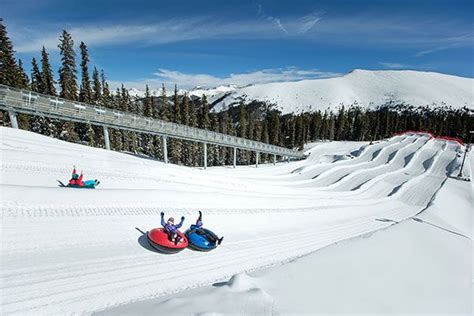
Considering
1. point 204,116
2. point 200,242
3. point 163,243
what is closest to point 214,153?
point 204,116

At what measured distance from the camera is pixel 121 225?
11.5 metres

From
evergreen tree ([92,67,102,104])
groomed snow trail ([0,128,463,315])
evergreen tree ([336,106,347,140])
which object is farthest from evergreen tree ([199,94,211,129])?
evergreen tree ([336,106,347,140])

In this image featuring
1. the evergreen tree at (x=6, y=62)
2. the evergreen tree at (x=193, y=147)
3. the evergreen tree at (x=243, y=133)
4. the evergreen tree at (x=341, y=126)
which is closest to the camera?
the evergreen tree at (x=6, y=62)

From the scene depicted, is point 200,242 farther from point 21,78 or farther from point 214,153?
point 214,153

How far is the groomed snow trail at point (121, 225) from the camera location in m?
7.80

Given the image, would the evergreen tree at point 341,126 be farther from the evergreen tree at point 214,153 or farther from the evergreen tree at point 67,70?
the evergreen tree at point 67,70

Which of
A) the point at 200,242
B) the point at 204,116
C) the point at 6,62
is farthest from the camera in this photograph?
the point at 204,116

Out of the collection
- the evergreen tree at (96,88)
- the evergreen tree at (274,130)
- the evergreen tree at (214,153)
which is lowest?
the evergreen tree at (214,153)

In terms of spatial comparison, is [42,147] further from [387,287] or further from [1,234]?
[387,287]

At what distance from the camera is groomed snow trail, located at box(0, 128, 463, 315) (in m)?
7.80

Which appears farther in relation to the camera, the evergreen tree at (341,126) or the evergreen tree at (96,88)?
the evergreen tree at (341,126)

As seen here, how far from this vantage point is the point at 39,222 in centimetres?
991

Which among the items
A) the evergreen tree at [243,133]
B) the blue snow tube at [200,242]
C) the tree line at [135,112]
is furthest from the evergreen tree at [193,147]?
the blue snow tube at [200,242]

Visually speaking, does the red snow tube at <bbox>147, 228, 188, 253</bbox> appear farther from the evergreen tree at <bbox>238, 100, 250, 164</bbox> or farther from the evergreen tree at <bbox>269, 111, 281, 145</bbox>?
the evergreen tree at <bbox>269, 111, 281, 145</bbox>
